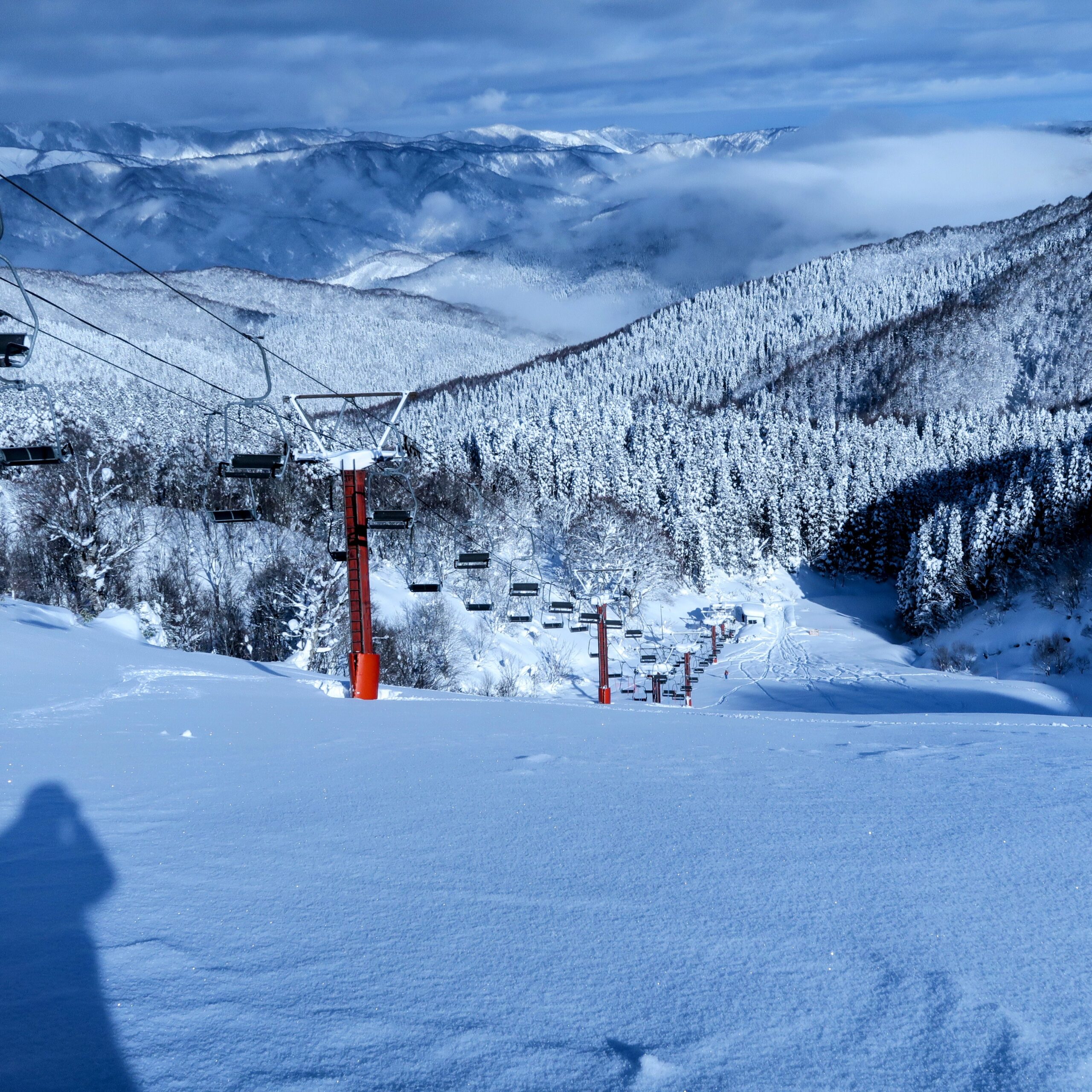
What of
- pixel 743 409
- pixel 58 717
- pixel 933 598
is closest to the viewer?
pixel 58 717

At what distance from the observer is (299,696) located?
1391cm

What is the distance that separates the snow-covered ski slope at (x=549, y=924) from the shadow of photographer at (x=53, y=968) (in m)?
0.01

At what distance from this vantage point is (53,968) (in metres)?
3.37

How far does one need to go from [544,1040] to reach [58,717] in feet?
29.5

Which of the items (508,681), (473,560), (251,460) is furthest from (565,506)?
(251,460)

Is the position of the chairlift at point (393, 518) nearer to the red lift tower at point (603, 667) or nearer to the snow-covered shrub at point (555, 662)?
the red lift tower at point (603, 667)

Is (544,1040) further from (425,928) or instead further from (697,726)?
(697,726)

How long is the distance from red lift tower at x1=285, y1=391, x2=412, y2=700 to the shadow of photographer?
10786 mm

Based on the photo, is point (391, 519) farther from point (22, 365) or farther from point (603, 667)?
point (603, 667)

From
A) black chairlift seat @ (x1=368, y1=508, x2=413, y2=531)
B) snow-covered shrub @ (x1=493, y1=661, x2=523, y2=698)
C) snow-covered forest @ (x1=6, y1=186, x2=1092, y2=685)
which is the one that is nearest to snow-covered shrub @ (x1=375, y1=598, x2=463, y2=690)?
snow-covered forest @ (x1=6, y1=186, x2=1092, y2=685)

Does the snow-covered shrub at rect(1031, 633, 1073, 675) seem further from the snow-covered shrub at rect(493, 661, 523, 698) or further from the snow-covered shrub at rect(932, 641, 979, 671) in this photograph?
the snow-covered shrub at rect(493, 661, 523, 698)

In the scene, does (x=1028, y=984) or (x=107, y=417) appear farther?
(x=107, y=417)

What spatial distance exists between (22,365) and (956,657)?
217 ft

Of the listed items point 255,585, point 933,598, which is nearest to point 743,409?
point 933,598
